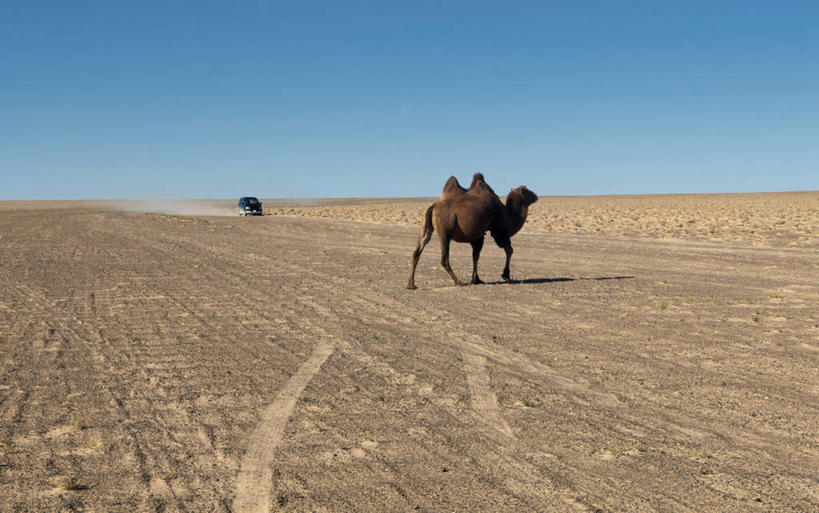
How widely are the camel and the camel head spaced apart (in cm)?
2

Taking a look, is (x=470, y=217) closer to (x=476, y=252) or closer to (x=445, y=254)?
(x=445, y=254)

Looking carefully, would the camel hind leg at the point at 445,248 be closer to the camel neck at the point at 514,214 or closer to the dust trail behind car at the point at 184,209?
the camel neck at the point at 514,214

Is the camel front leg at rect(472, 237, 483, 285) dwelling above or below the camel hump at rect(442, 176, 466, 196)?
below

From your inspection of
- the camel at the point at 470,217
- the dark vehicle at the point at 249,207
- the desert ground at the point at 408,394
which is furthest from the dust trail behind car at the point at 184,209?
the desert ground at the point at 408,394

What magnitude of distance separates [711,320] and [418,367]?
17.7 feet

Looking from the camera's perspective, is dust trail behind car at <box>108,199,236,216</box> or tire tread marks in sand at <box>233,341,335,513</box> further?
dust trail behind car at <box>108,199,236,216</box>

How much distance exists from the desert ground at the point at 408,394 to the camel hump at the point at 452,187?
1978 millimetres

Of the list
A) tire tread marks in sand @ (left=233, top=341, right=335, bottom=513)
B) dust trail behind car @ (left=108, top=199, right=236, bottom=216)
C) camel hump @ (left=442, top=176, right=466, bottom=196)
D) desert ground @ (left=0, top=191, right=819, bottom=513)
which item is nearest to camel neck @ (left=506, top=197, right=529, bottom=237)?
camel hump @ (left=442, top=176, right=466, bottom=196)

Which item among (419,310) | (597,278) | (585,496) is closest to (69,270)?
(419,310)

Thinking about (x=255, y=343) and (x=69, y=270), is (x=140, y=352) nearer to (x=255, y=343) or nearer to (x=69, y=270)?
(x=255, y=343)

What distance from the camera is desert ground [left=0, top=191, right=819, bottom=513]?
5004mm

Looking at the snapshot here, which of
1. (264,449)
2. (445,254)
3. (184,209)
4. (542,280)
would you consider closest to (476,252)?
(445,254)

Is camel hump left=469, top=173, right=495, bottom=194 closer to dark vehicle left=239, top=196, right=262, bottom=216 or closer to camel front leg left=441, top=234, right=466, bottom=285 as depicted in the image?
camel front leg left=441, top=234, right=466, bottom=285

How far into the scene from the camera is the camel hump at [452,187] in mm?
15219
